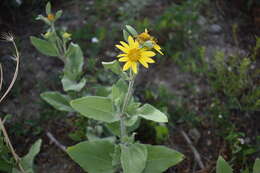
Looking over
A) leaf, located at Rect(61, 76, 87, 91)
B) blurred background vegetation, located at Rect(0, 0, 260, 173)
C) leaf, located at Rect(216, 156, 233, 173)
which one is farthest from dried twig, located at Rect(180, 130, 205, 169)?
leaf, located at Rect(61, 76, 87, 91)

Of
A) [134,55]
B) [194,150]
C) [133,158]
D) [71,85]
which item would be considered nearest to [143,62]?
[134,55]

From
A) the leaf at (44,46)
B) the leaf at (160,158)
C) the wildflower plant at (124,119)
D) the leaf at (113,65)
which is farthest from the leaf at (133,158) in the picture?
→ the leaf at (44,46)

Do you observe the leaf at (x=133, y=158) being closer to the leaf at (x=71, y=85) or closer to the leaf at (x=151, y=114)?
the leaf at (x=151, y=114)

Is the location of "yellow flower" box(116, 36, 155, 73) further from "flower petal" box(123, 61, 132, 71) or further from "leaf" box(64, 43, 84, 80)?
"leaf" box(64, 43, 84, 80)

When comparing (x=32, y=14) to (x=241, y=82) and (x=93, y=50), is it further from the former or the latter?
(x=241, y=82)

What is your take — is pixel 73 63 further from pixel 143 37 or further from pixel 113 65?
pixel 143 37

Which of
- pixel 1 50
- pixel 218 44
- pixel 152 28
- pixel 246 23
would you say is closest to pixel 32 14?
pixel 1 50

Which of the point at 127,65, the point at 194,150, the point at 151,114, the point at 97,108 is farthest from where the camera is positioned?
the point at 194,150
